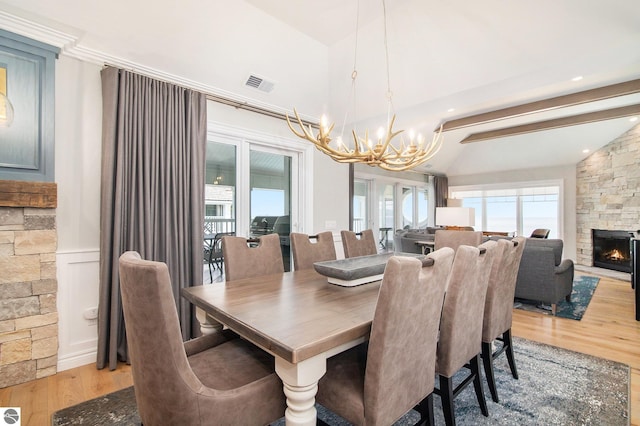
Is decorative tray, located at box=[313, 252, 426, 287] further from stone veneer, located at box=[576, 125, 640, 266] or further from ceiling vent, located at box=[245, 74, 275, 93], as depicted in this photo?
stone veneer, located at box=[576, 125, 640, 266]

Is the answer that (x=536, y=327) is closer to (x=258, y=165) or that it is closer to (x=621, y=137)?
(x=258, y=165)

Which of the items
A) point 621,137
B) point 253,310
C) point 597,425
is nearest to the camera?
point 253,310

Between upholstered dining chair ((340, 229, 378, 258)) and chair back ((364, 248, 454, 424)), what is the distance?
168 centimetres

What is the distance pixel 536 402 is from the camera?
77.4 inches

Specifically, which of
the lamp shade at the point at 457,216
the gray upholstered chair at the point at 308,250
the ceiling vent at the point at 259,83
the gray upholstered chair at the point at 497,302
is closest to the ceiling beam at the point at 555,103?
the lamp shade at the point at 457,216

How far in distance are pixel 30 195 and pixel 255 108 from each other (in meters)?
2.20

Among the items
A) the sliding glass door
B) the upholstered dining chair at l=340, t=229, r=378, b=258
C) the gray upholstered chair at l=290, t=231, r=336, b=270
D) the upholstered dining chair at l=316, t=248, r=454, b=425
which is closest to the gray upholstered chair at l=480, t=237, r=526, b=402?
the upholstered dining chair at l=316, t=248, r=454, b=425

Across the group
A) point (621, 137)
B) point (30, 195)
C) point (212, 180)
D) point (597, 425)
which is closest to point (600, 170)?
point (621, 137)

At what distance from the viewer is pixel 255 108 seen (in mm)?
3551

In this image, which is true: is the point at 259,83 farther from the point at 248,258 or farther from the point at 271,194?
the point at 248,258

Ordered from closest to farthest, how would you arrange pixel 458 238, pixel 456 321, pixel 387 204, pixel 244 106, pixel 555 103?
1. pixel 456 321
2. pixel 458 238
3. pixel 244 106
4. pixel 555 103
5. pixel 387 204

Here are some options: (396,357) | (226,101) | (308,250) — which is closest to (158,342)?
(396,357)

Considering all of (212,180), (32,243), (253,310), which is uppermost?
(212,180)

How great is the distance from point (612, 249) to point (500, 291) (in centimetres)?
659
